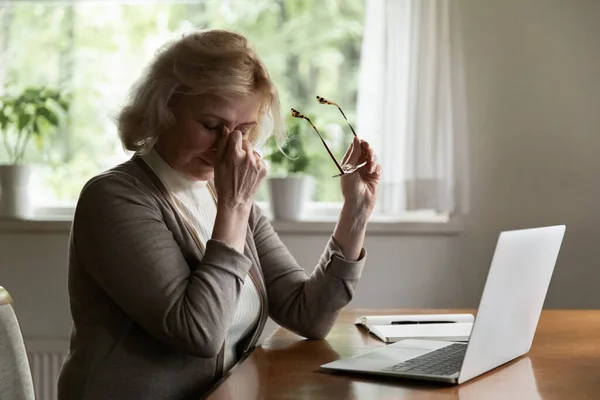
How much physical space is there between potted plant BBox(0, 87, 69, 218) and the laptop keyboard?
1767mm

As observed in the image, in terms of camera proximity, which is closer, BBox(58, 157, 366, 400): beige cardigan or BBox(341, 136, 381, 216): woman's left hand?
BBox(58, 157, 366, 400): beige cardigan

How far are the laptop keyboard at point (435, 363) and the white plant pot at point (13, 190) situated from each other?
69.5 inches

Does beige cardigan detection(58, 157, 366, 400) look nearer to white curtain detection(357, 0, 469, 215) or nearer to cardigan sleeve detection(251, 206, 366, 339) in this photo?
cardigan sleeve detection(251, 206, 366, 339)

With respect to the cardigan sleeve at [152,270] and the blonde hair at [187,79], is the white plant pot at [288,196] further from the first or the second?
the cardigan sleeve at [152,270]

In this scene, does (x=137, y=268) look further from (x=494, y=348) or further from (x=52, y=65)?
(x=52, y=65)

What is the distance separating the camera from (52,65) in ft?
9.97

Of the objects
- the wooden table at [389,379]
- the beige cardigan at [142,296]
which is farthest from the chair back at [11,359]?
the wooden table at [389,379]

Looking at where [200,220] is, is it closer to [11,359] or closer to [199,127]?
[199,127]

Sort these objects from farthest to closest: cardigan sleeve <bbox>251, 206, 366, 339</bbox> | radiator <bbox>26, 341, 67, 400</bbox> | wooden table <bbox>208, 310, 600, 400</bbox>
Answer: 1. radiator <bbox>26, 341, 67, 400</bbox>
2. cardigan sleeve <bbox>251, 206, 366, 339</bbox>
3. wooden table <bbox>208, 310, 600, 400</bbox>

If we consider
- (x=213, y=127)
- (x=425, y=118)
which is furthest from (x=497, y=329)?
(x=425, y=118)

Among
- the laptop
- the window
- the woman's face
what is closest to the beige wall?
the window

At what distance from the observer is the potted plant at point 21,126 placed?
2.79 meters

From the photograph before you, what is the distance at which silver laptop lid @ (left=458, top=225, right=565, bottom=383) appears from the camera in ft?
4.01

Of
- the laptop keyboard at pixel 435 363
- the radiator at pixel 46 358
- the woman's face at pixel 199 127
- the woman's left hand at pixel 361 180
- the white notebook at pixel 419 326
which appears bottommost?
the radiator at pixel 46 358
